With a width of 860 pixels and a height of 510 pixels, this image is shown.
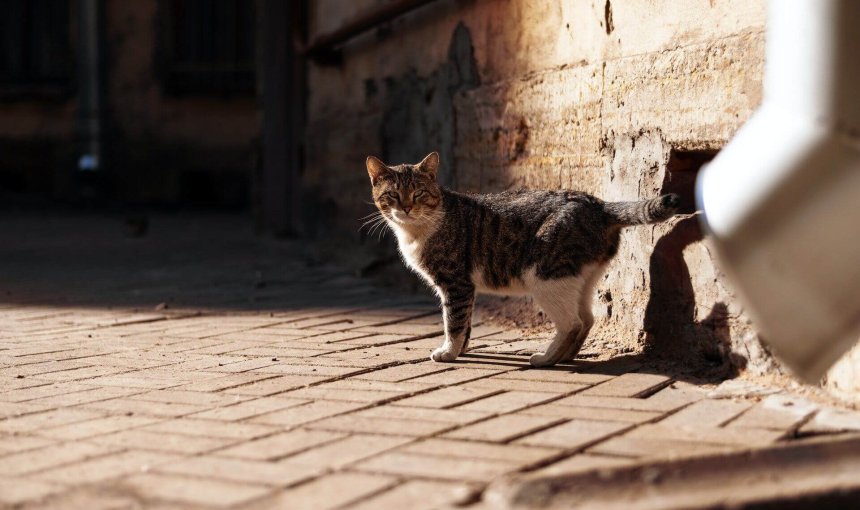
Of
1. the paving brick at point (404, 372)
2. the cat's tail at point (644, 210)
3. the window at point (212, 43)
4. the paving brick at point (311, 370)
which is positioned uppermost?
the window at point (212, 43)

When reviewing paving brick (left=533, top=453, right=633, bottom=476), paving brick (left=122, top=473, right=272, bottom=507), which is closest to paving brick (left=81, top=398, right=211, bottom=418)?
paving brick (left=122, top=473, right=272, bottom=507)

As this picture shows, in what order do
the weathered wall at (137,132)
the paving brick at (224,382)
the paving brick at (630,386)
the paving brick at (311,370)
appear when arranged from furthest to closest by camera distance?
the weathered wall at (137,132) < the paving brick at (311,370) < the paving brick at (224,382) < the paving brick at (630,386)

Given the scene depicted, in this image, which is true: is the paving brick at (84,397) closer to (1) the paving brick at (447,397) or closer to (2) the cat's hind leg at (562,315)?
(1) the paving brick at (447,397)

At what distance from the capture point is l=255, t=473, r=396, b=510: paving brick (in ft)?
7.64

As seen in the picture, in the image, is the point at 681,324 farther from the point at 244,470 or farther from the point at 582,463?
the point at 244,470

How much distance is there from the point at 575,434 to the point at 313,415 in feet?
2.71

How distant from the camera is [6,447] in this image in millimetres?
2840

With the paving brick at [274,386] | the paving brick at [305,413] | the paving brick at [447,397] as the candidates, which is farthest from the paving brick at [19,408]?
the paving brick at [447,397]

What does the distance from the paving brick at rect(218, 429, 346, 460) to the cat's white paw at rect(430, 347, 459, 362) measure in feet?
4.05

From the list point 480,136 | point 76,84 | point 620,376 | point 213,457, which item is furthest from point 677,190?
point 76,84

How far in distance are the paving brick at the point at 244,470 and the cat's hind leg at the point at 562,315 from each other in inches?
63.5

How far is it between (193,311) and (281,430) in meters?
2.84

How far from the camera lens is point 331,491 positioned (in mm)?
2414

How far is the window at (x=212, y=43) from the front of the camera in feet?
52.9
